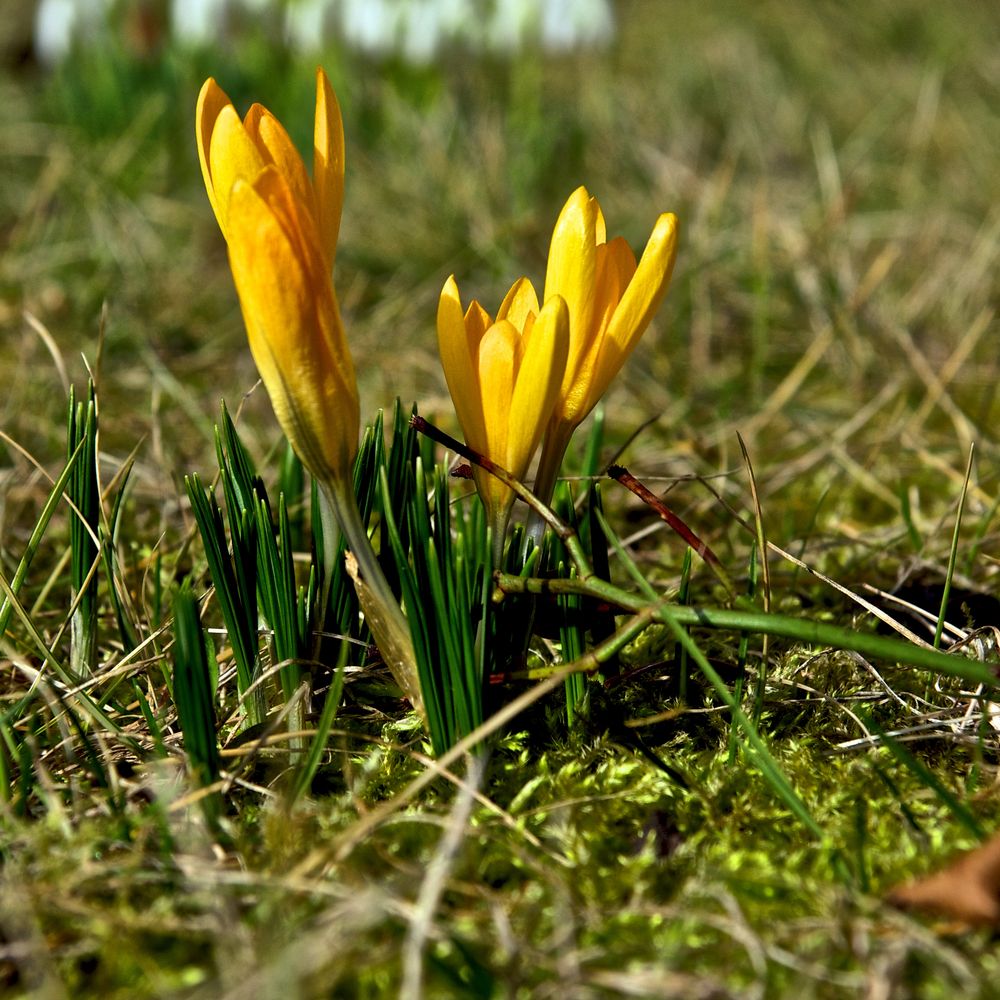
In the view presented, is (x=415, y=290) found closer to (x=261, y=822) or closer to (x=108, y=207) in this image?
(x=108, y=207)

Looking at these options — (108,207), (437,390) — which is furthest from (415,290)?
(108,207)

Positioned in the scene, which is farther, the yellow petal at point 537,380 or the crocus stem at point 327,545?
the crocus stem at point 327,545

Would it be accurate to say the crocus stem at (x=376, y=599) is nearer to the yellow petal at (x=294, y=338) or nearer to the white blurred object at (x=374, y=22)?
the yellow petal at (x=294, y=338)

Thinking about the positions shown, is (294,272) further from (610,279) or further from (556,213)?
(556,213)

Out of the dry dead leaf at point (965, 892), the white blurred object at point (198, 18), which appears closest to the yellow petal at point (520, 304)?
the dry dead leaf at point (965, 892)

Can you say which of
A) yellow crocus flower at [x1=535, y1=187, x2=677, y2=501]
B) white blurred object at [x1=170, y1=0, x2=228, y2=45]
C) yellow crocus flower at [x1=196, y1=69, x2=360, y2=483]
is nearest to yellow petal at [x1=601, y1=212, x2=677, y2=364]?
yellow crocus flower at [x1=535, y1=187, x2=677, y2=501]

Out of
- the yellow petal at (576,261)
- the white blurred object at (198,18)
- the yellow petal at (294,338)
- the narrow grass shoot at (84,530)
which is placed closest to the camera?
the yellow petal at (294,338)

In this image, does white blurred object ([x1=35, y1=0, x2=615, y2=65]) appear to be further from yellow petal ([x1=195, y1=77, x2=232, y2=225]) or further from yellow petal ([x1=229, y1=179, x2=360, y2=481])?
yellow petal ([x1=229, y1=179, x2=360, y2=481])

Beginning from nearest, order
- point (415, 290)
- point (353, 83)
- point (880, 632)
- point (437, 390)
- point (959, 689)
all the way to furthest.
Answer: point (959, 689), point (880, 632), point (437, 390), point (415, 290), point (353, 83)

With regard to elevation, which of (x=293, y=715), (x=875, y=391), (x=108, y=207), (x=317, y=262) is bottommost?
(x=875, y=391)
